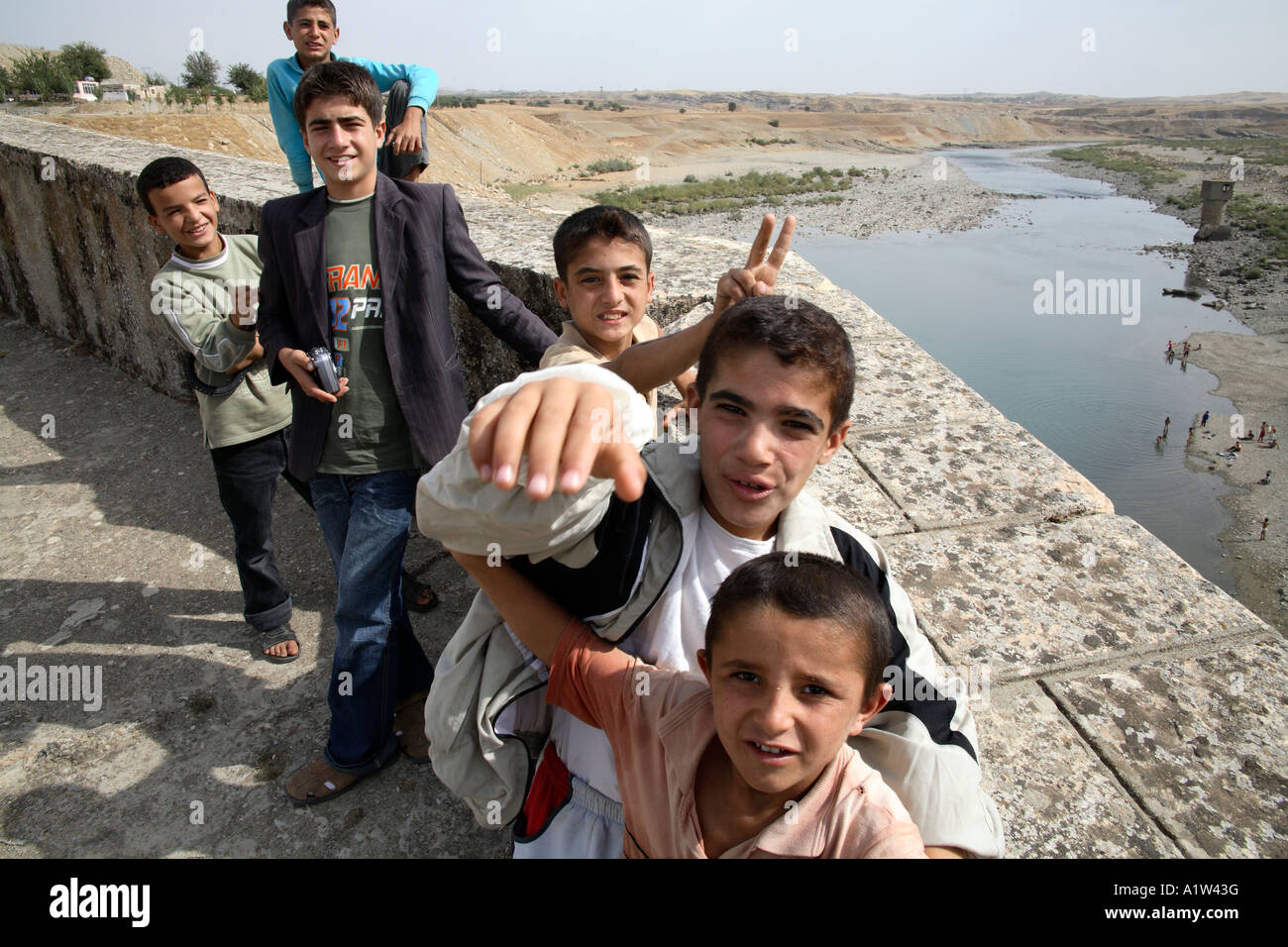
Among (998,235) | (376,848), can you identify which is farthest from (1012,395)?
(376,848)

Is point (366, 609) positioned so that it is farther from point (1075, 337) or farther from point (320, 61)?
point (1075, 337)

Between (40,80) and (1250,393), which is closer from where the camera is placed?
(1250,393)

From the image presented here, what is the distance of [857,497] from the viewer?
2422 millimetres

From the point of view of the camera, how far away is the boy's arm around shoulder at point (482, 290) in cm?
248

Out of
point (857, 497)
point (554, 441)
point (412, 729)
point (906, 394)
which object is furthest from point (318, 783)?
point (906, 394)

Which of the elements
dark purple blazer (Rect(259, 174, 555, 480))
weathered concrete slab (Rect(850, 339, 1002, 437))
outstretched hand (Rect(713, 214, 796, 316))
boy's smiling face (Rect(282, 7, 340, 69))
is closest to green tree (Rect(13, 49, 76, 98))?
boy's smiling face (Rect(282, 7, 340, 69))

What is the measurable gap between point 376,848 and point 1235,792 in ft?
6.42

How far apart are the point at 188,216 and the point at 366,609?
5.77ft

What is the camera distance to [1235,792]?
60.9 inches

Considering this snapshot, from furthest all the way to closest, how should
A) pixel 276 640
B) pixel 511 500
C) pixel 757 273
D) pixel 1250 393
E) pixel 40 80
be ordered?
1. pixel 40 80
2. pixel 1250 393
3. pixel 276 640
4. pixel 757 273
5. pixel 511 500

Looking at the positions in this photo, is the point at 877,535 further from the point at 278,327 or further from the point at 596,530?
the point at 278,327

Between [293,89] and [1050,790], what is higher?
[293,89]

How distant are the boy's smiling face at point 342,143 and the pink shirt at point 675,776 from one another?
1652mm

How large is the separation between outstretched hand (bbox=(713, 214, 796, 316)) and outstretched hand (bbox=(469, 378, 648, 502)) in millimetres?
916
